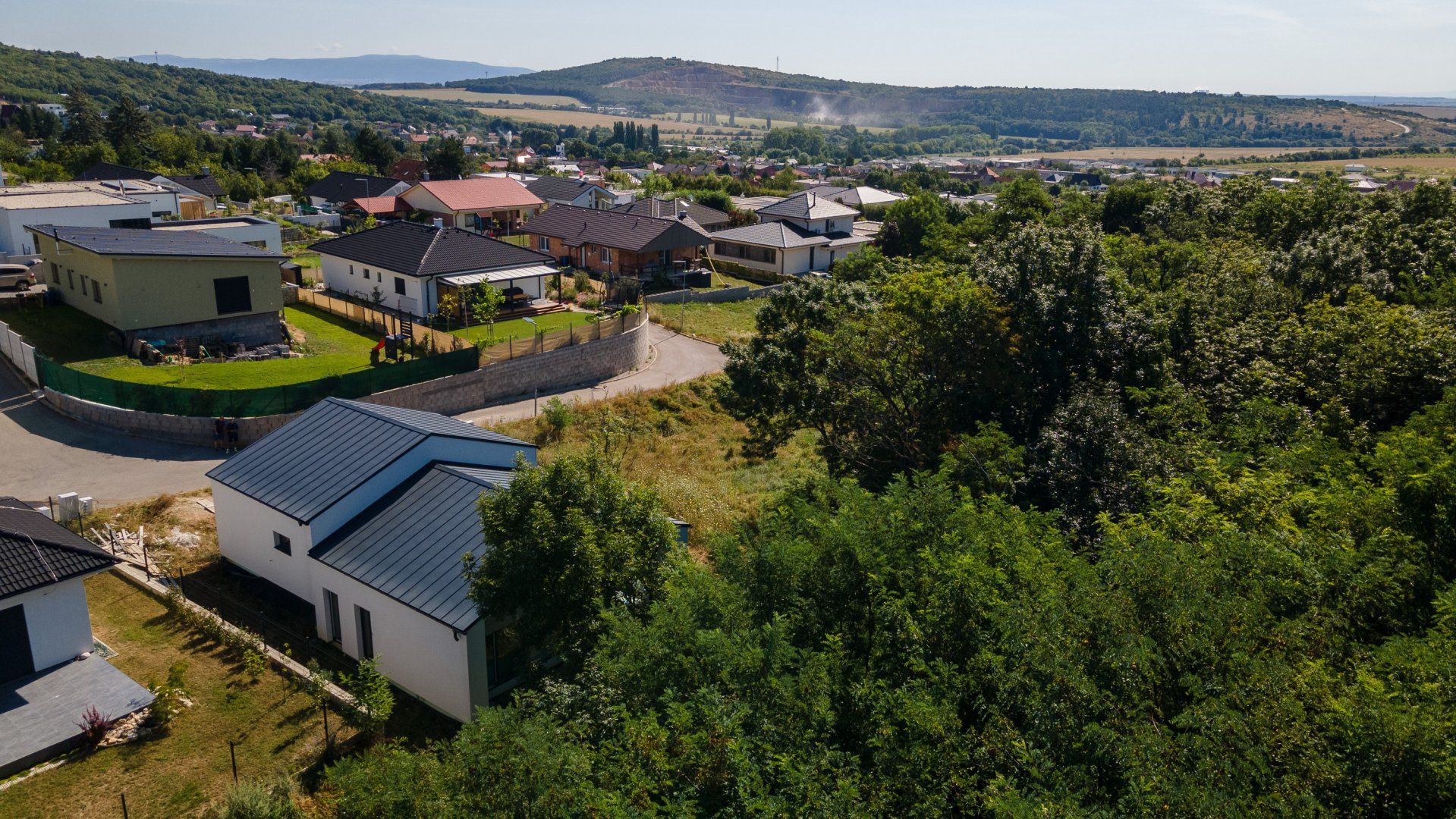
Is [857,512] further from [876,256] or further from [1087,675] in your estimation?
[876,256]

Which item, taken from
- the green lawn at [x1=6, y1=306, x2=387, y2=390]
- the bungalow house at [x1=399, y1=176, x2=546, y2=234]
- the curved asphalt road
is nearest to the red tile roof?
the bungalow house at [x1=399, y1=176, x2=546, y2=234]

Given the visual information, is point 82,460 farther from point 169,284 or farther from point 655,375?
point 655,375

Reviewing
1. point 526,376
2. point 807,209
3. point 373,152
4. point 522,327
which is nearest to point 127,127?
point 373,152

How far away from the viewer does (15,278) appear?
148 ft

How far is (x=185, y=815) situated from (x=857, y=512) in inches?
491

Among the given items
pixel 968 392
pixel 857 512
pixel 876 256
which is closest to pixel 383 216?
pixel 876 256

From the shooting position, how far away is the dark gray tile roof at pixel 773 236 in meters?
72.7

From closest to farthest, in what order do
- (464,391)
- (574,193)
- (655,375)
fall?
(464,391)
(655,375)
(574,193)

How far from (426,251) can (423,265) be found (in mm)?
1636

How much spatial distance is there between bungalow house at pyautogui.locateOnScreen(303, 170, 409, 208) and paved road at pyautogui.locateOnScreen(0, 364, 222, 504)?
55.5 m

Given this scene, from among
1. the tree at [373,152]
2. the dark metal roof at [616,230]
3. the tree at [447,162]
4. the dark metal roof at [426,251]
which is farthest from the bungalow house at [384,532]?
the tree at [373,152]

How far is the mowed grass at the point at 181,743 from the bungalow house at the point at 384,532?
2.18 m

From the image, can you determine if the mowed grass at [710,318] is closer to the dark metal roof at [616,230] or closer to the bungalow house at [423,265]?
the dark metal roof at [616,230]

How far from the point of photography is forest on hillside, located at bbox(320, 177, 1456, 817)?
396 inches
